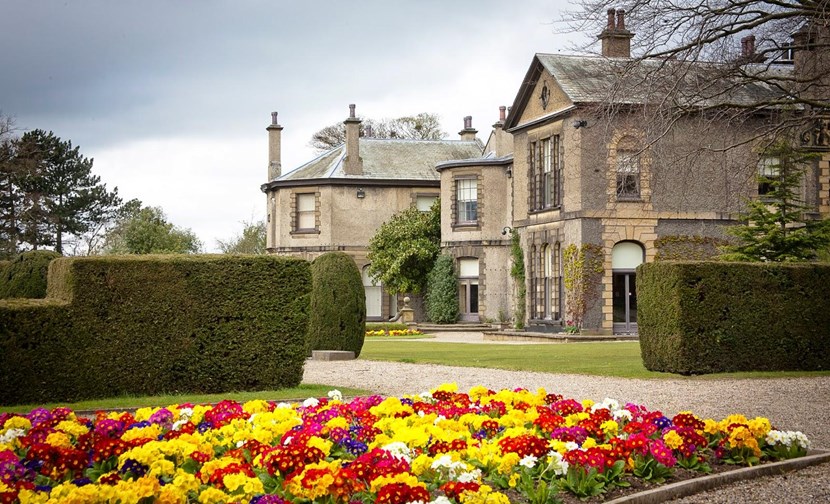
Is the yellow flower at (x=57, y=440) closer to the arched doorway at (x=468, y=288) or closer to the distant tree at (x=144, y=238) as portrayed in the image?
the arched doorway at (x=468, y=288)

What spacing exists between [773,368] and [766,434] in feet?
31.5

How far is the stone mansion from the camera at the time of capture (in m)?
31.9

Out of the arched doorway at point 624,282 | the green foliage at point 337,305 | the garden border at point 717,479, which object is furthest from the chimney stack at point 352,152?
the garden border at point 717,479

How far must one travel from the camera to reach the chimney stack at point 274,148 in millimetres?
48594

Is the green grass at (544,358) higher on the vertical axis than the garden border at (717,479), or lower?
higher

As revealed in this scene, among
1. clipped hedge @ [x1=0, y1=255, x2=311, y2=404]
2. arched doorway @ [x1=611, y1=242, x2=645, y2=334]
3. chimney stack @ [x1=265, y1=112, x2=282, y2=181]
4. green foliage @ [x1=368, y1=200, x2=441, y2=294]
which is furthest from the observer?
chimney stack @ [x1=265, y1=112, x2=282, y2=181]

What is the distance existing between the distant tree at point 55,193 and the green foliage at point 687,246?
32.8 metres

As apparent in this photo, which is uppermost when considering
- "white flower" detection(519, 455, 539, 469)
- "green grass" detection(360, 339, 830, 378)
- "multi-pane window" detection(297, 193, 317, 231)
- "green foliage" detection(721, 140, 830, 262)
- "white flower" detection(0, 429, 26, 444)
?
"multi-pane window" detection(297, 193, 317, 231)

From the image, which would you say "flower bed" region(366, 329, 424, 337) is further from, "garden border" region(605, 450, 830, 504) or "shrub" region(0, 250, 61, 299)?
"garden border" region(605, 450, 830, 504)

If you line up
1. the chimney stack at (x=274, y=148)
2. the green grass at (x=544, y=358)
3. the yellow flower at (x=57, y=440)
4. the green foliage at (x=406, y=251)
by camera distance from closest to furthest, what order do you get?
the yellow flower at (x=57, y=440)
the green grass at (x=544, y=358)
the green foliage at (x=406, y=251)
the chimney stack at (x=274, y=148)

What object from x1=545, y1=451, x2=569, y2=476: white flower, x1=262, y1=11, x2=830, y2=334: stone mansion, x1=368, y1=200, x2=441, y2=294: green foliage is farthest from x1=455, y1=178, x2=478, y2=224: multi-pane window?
x1=545, y1=451, x2=569, y2=476: white flower

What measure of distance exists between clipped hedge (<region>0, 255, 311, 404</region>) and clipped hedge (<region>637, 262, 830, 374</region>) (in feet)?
21.0

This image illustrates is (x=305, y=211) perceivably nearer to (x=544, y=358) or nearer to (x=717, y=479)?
(x=544, y=358)

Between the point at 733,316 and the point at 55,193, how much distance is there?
1941 inches
